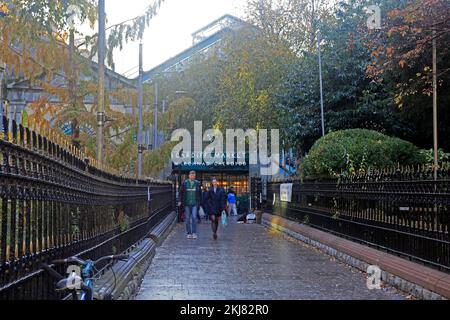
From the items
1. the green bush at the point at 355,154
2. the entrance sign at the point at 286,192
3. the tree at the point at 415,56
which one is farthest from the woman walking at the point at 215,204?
the tree at the point at 415,56

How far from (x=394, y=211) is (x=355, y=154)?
7.45 m

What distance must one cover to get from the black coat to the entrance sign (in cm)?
333

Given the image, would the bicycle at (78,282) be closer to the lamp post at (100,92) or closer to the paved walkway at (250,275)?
the paved walkway at (250,275)

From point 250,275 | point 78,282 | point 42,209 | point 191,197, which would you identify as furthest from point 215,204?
point 78,282

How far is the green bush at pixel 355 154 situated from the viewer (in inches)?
706

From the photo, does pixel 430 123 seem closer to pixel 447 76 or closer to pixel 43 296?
pixel 447 76

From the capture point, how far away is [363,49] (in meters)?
26.0

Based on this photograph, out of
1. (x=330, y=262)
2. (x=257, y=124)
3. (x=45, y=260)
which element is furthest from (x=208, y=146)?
(x=45, y=260)

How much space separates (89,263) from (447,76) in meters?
16.5

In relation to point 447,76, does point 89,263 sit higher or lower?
lower

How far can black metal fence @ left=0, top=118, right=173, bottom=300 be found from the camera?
15.2 ft

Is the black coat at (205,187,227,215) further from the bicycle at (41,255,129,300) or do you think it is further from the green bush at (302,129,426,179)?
the bicycle at (41,255,129,300)

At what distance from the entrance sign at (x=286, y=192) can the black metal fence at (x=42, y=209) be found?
12.5 m
